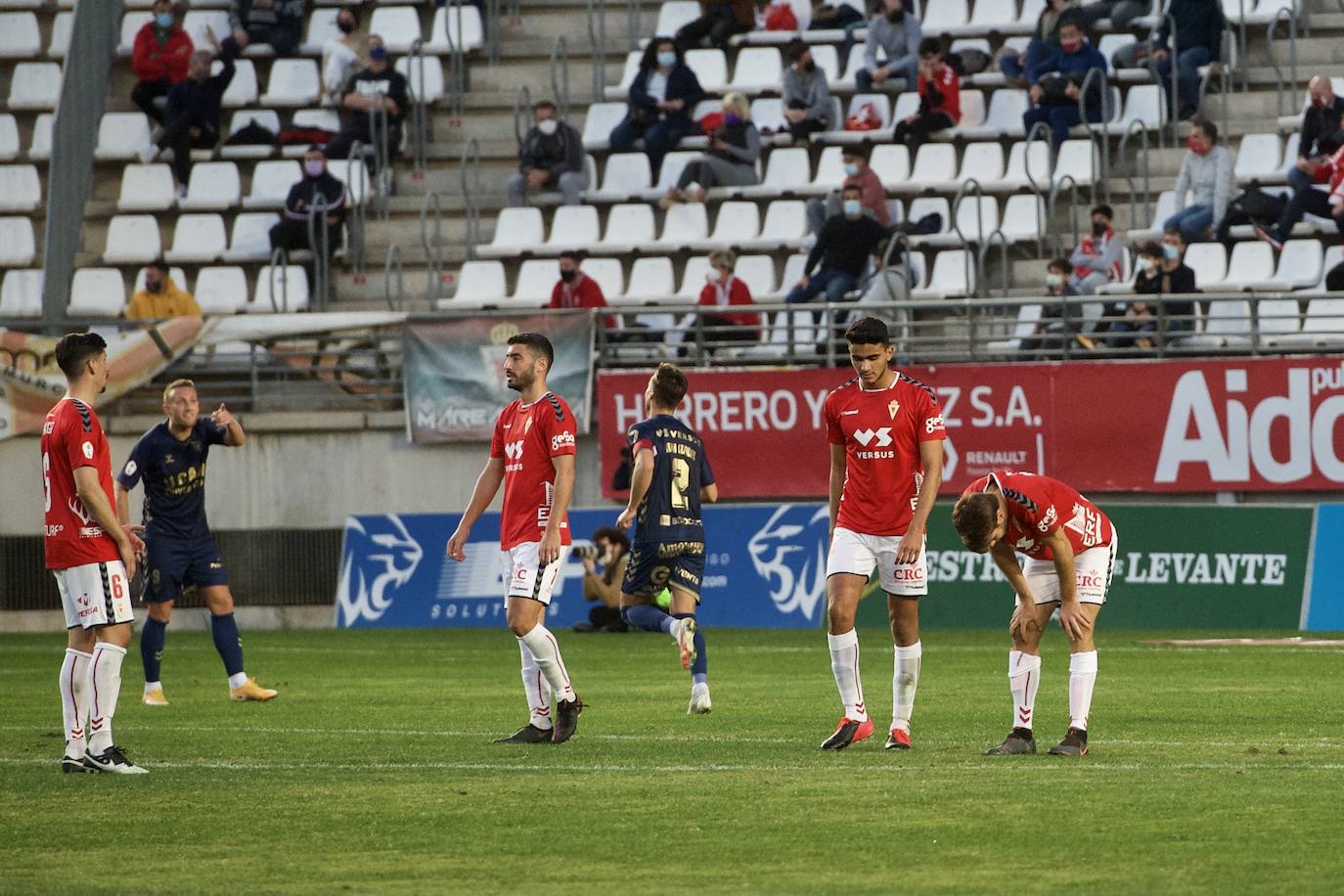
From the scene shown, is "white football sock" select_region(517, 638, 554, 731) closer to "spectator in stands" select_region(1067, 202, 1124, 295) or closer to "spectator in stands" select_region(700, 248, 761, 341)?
"spectator in stands" select_region(700, 248, 761, 341)

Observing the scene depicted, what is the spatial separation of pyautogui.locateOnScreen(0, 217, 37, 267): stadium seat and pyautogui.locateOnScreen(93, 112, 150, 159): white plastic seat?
5.76 feet

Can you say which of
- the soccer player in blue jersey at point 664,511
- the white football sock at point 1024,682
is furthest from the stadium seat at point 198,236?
the white football sock at point 1024,682

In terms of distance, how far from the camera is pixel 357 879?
25.0 ft

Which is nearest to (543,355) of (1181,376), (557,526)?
(557,526)

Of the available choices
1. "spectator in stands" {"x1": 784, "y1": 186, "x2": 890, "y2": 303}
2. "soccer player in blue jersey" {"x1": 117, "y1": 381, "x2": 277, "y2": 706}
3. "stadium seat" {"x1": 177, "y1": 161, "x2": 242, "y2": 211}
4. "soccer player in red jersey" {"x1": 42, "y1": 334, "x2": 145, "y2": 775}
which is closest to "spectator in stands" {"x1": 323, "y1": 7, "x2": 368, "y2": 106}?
"stadium seat" {"x1": 177, "y1": 161, "x2": 242, "y2": 211}

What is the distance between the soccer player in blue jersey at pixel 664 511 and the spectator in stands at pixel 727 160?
14.3m

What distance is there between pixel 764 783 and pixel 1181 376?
14.0m

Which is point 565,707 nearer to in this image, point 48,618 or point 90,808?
point 90,808

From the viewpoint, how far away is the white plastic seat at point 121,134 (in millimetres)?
31686

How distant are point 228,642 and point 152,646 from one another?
592mm

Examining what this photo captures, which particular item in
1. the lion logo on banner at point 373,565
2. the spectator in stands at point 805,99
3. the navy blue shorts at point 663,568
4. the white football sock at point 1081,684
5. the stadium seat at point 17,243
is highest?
the spectator in stands at point 805,99

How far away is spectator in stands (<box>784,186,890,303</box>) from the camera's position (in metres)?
25.4

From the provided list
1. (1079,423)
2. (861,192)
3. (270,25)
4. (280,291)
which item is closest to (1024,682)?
(1079,423)

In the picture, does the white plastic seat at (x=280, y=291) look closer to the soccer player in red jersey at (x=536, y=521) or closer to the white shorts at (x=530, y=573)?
the soccer player in red jersey at (x=536, y=521)
